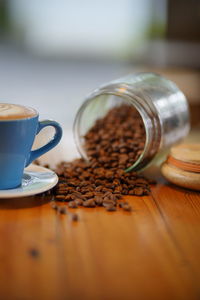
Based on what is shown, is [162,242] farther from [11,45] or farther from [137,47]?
[11,45]

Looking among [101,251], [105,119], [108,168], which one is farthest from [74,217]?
[105,119]

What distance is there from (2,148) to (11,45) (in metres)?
4.79

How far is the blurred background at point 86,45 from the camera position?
3.71 metres

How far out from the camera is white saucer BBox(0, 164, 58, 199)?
0.98 m

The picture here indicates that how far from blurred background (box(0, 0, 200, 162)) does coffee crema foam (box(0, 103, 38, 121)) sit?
2.15 m

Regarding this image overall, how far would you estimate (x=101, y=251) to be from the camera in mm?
805

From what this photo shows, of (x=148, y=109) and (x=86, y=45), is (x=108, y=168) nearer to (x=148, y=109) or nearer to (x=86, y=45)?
(x=148, y=109)

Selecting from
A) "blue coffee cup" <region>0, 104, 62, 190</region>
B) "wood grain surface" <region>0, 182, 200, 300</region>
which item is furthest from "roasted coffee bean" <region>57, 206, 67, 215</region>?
"blue coffee cup" <region>0, 104, 62, 190</region>

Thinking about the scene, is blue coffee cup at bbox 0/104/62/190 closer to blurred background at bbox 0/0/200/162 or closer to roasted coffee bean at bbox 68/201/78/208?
roasted coffee bean at bbox 68/201/78/208

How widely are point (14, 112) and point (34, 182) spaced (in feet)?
0.56

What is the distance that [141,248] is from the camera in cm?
82

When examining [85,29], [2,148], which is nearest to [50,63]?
[85,29]

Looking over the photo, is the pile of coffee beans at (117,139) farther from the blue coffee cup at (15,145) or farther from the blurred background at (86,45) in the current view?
the blurred background at (86,45)

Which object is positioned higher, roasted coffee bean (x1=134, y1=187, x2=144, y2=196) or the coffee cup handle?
the coffee cup handle
